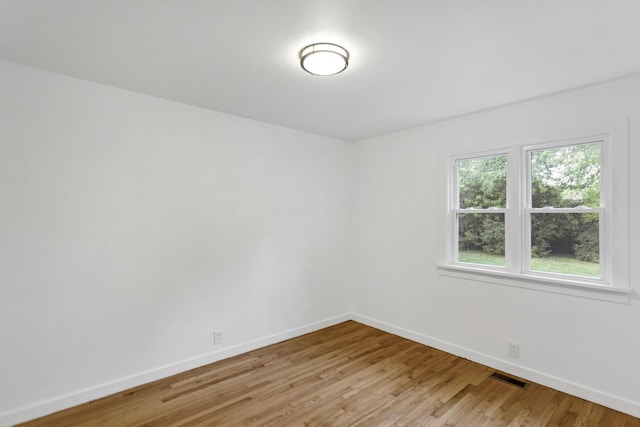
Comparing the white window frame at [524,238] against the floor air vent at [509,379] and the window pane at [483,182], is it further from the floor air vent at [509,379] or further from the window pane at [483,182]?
the floor air vent at [509,379]

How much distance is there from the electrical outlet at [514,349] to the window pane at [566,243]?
0.75 m

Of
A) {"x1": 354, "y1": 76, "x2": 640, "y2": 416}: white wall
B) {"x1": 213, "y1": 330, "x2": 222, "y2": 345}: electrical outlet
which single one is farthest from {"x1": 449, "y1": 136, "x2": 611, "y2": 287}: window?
{"x1": 213, "y1": 330, "x2": 222, "y2": 345}: electrical outlet

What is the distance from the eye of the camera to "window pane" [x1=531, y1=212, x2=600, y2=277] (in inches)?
107

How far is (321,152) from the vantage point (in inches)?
173

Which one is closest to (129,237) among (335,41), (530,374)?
(335,41)

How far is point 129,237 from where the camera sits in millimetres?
2838

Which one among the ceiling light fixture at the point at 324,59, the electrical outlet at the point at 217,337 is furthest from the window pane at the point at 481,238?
the electrical outlet at the point at 217,337

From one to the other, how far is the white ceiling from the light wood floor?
2616 millimetres

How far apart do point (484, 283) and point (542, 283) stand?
0.52 metres

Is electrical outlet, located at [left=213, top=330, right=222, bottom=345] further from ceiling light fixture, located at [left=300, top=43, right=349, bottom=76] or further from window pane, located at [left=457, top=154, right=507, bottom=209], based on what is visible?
window pane, located at [left=457, top=154, right=507, bottom=209]

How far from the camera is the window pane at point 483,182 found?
10.8 ft

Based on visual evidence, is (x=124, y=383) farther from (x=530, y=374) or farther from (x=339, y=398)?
(x=530, y=374)

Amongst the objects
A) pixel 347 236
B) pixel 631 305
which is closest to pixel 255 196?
pixel 347 236

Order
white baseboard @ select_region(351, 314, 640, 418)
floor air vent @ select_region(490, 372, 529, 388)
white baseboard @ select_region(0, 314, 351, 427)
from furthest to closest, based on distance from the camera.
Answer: floor air vent @ select_region(490, 372, 529, 388), white baseboard @ select_region(351, 314, 640, 418), white baseboard @ select_region(0, 314, 351, 427)
